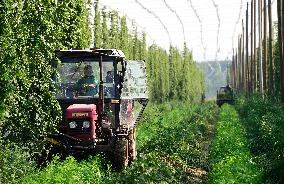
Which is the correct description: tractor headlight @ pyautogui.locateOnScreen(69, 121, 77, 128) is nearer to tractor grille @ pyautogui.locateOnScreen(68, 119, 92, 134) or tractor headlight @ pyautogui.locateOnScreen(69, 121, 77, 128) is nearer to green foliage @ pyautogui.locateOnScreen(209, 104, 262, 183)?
tractor grille @ pyautogui.locateOnScreen(68, 119, 92, 134)

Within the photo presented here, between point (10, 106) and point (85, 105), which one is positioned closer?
point (10, 106)

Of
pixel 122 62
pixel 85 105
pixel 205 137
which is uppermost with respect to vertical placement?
pixel 122 62

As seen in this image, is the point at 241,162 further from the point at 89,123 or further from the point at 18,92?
the point at 18,92

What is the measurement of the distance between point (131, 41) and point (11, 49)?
3201 centimetres

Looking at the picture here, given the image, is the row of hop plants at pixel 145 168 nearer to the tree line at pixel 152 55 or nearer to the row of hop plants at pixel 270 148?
the row of hop plants at pixel 270 148

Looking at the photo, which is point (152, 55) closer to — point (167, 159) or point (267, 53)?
point (267, 53)

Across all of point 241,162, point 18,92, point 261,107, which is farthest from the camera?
point 261,107

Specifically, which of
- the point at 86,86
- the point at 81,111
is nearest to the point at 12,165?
the point at 81,111

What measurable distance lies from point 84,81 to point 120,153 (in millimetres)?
1801

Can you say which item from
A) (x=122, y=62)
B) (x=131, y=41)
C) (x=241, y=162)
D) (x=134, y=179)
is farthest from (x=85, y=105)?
(x=131, y=41)

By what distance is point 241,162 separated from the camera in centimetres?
1409

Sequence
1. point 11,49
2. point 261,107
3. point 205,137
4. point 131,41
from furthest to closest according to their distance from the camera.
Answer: point 131,41
point 261,107
point 205,137
point 11,49

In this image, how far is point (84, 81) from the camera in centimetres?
1481

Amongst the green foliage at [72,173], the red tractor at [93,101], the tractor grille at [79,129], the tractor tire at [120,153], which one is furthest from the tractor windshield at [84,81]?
the green foliage at [72,173]
